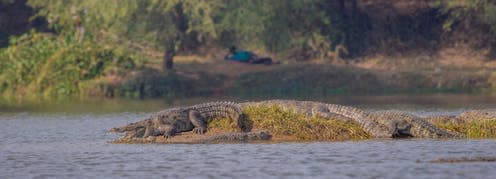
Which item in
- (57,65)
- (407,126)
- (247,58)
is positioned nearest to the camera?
(407,126)

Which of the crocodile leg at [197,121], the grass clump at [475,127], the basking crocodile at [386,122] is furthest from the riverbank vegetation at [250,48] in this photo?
the crocodile leg at [197,121]

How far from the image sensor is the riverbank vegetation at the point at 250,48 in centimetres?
4744

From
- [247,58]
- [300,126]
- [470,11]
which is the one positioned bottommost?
[300,126]

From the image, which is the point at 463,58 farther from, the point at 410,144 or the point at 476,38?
the point at 410,144

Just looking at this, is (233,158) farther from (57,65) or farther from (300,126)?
(57,65)

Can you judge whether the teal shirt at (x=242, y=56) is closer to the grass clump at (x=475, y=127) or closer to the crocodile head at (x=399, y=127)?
the grass clump at (x=475, y=127)

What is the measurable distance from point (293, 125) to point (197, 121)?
69.3 inches

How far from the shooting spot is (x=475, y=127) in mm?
23312

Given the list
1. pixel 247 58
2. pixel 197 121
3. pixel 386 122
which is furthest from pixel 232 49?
pixel 386 122

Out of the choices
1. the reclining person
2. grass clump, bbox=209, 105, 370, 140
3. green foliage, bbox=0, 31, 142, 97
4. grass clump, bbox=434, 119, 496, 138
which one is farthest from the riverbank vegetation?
grass clump, bbox=209, 105, 370, 140

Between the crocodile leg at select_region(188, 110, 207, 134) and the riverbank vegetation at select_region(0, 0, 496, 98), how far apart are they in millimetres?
22720

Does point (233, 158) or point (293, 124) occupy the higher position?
point (293, 124)

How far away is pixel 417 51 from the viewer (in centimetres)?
5188

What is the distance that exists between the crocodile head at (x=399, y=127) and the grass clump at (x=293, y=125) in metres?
0.49
